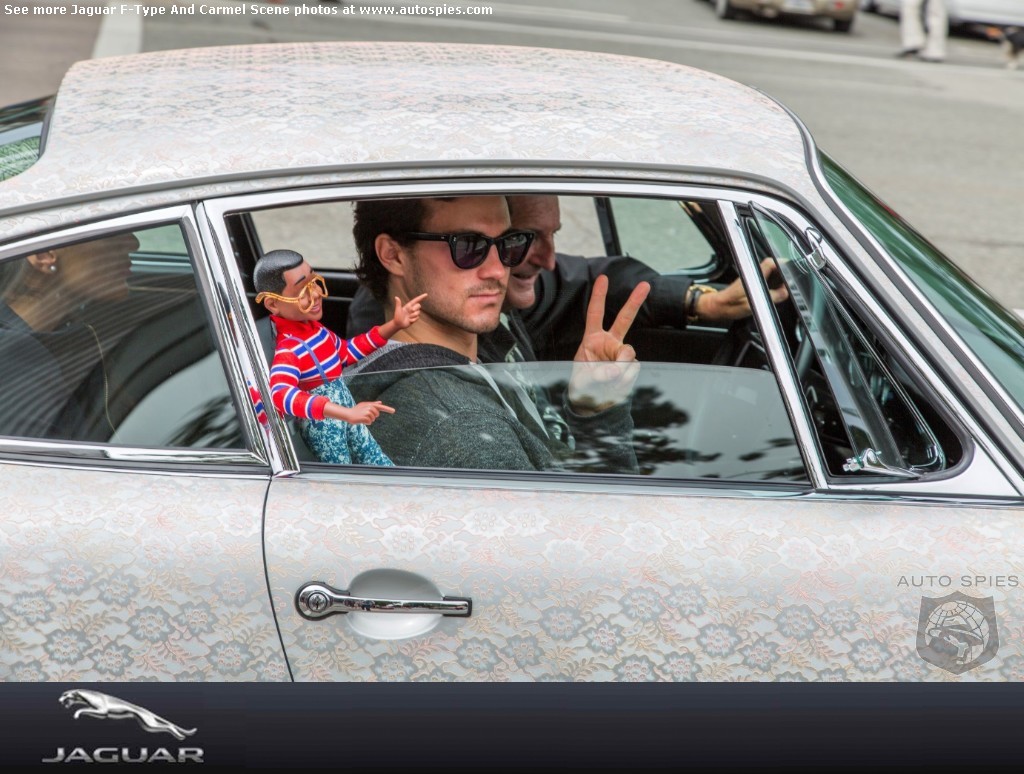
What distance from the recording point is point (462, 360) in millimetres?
2152

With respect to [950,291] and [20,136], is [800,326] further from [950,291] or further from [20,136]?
[20,136]

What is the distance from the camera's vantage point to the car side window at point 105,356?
196cm

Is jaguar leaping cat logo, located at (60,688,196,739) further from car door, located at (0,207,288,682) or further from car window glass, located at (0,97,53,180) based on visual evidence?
car window glass, located at (0,97,53,180)

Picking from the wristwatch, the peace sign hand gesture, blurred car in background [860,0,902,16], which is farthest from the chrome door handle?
blurred car in background [860,0,902,16]

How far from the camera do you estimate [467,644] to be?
5.98 ft

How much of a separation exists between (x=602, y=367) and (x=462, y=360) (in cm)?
26

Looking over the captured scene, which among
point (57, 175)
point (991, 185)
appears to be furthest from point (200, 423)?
point (991, 185)

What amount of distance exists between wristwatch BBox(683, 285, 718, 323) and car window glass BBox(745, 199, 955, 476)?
0.82 m

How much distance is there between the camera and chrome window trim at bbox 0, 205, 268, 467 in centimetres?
188

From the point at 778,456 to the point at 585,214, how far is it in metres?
1.05

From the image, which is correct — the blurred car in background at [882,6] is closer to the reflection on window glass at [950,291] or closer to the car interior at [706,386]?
the reflection on window glass at [950,291]

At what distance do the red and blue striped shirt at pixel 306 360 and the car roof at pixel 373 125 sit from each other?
279 mm

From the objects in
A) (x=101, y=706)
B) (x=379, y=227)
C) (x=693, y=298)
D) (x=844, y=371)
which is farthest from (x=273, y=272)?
(x=693, y=298)

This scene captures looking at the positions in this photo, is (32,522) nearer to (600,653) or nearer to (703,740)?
(600,653)
